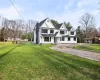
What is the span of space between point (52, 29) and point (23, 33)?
42021mm

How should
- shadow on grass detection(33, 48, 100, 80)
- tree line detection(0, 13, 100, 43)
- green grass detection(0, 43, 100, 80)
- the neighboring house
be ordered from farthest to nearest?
tree line detection(0, 13, 100, 43) < the neighboring house < shadow on grass detection(33, 48, 100, 80) < green grass detection(0, 43, 100, 80)

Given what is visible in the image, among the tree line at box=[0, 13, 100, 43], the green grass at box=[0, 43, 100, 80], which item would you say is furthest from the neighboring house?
the green grass at box=[0, 43, 100, 80]

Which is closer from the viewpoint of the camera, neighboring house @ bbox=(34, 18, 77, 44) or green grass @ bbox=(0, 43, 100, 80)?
green grass @ bbox=(0, 43, 100, 80)

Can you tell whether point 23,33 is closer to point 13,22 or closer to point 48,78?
point 13,22

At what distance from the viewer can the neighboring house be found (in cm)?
4709

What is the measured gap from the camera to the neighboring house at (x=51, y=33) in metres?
47.1

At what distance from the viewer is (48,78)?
251 inches

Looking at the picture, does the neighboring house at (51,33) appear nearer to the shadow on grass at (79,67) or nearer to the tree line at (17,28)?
the tree line at (17,28)

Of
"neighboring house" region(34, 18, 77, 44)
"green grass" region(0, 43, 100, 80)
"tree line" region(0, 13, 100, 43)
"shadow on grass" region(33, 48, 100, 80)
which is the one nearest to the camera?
"green grass" region(0, 43, 100, 80)

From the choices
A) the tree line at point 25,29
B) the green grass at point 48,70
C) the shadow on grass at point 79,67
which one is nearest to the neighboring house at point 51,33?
the tree line at point 25,29

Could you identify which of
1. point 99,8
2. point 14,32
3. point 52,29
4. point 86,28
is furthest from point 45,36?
point 14,32

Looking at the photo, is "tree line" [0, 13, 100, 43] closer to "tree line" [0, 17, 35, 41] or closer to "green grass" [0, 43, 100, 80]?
"tree line" [0, 17, 35, 41]

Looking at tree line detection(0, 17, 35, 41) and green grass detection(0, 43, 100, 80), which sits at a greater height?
tree line detection(0, 17, 35, 41)

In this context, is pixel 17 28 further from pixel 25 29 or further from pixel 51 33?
pixel 51 33
